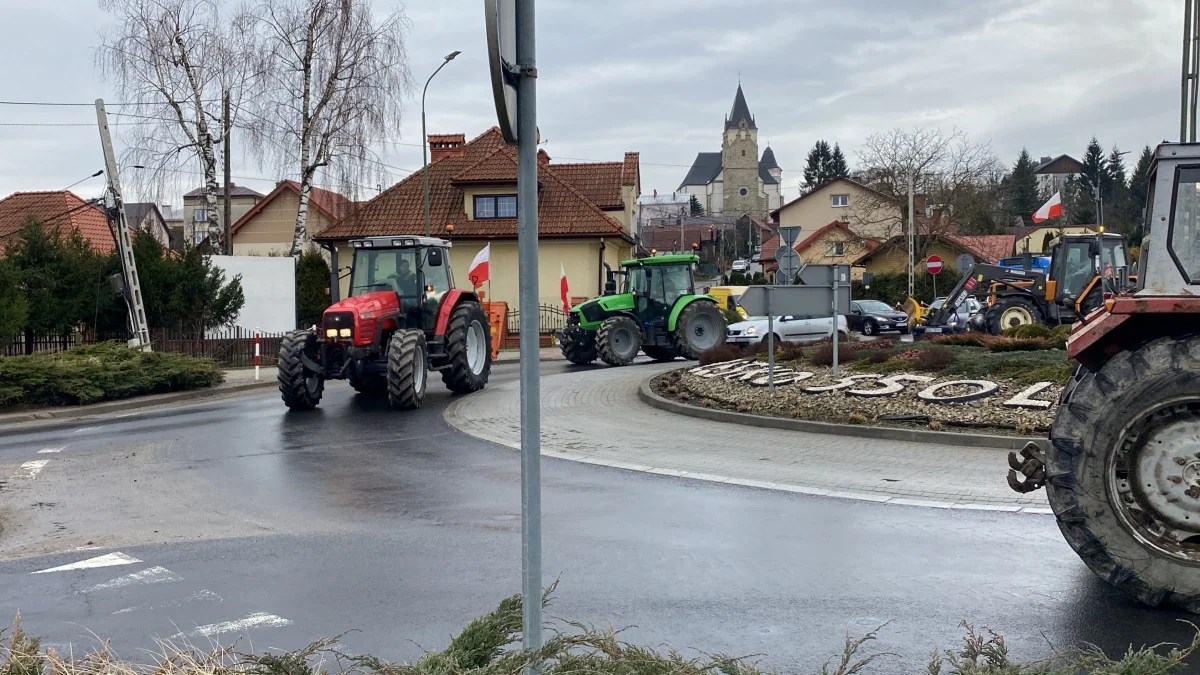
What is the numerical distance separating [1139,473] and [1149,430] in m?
0.23

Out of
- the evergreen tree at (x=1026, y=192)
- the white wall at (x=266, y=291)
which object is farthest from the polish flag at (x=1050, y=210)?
the evergreen tree at (x=1026, y=192)

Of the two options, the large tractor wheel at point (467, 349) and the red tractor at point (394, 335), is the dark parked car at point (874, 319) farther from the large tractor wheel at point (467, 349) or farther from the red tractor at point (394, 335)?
the red tractor at point (394, 335)

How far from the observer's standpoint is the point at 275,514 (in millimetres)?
8695

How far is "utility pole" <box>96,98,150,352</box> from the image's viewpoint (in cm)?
2194

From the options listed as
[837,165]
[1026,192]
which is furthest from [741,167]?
[1026,192]

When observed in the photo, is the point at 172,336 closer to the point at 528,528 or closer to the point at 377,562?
the point at 377,562

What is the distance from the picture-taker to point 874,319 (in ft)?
122

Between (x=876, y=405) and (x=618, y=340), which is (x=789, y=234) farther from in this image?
(x=876, y=405)

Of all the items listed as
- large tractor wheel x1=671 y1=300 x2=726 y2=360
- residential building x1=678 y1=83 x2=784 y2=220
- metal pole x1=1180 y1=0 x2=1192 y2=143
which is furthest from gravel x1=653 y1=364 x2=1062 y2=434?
residential building x1=678 y1=83 x2=784 y2=220

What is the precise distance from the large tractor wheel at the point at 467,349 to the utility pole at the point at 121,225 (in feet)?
22.8

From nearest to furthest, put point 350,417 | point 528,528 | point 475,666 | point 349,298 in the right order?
1. point 528,528
2. point 475,666
3. point 350,417
4. point 349,298

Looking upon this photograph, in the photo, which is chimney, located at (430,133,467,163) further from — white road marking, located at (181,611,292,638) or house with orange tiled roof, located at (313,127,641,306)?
white road marking, located at (181,611,292,638)

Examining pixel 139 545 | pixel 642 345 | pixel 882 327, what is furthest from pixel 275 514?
pixel 882 327

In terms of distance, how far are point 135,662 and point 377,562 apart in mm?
2131
